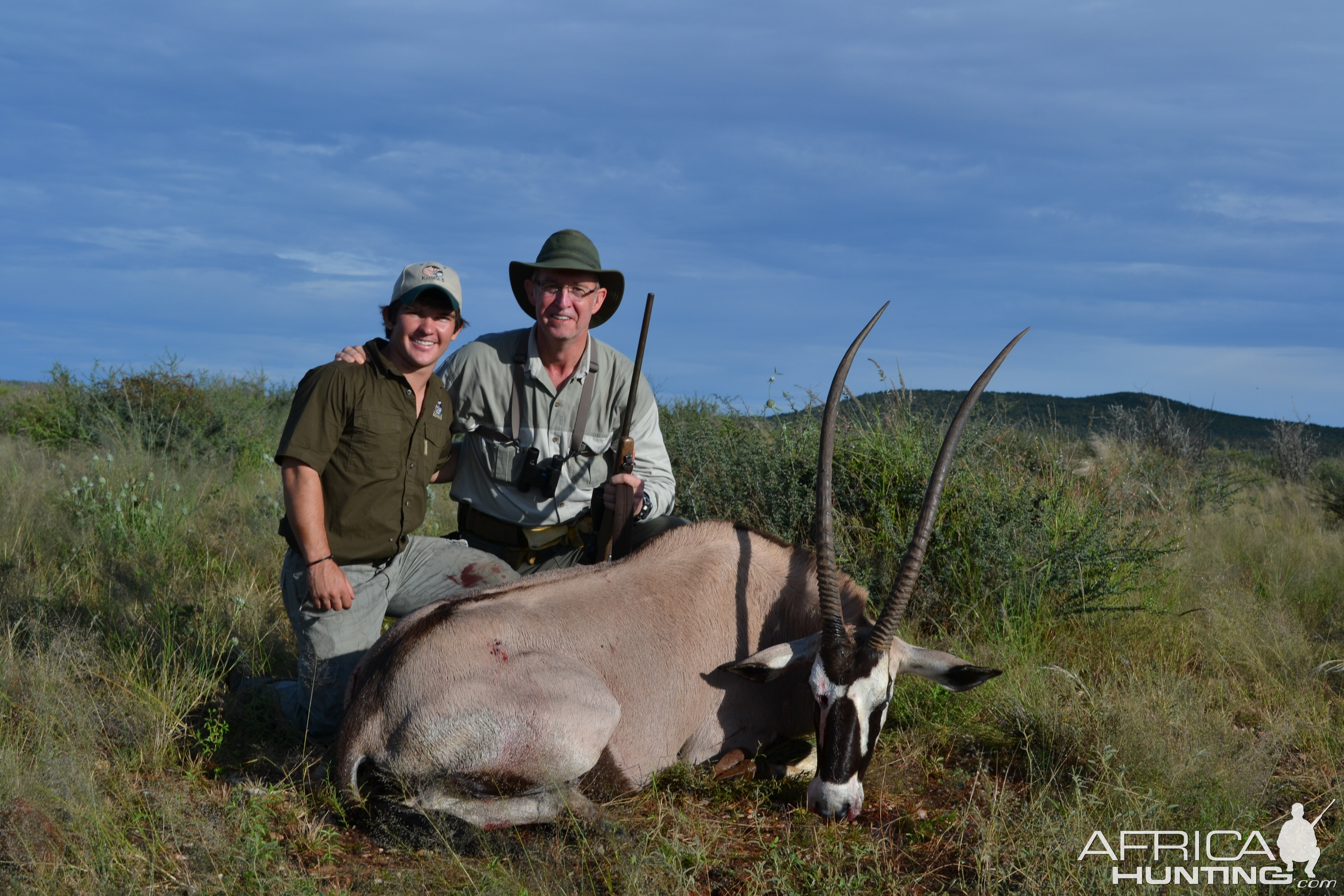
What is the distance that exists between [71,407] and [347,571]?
12.1 metres

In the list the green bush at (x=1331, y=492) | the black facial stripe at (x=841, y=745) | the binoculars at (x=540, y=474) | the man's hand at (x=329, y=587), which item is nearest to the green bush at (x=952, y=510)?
the binoculars at (x=540, y=474)

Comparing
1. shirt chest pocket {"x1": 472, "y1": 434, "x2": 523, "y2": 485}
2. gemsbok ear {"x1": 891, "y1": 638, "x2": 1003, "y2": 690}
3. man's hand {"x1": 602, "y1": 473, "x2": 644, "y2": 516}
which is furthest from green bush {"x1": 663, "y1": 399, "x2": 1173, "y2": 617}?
gemsbok ear {"x1": 891, "y1": 638, "x2": 1003, "y2": 690}

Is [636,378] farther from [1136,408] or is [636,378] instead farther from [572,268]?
[1136,408]

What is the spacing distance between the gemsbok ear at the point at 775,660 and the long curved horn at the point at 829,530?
0.32 feet

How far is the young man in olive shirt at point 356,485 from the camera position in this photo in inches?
184

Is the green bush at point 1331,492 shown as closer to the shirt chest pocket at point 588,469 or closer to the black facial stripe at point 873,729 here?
the shirt chest pocket at point 588,469

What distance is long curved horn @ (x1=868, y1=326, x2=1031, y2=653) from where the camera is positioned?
160 inches

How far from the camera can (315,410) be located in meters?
4.68

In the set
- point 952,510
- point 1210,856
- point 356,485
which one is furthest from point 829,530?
point 952,510

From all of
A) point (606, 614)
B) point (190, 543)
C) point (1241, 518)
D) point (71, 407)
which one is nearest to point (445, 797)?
point (606, 614)

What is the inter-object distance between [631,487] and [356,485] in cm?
146

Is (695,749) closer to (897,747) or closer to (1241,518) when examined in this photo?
(897,747)

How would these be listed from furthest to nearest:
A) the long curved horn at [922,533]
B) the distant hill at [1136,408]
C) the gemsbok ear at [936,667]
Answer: the distant hill at [1136,408], the gemsbok ear at [936,667], the long curved horn at [922,533]

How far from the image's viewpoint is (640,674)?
4133 millimetres
